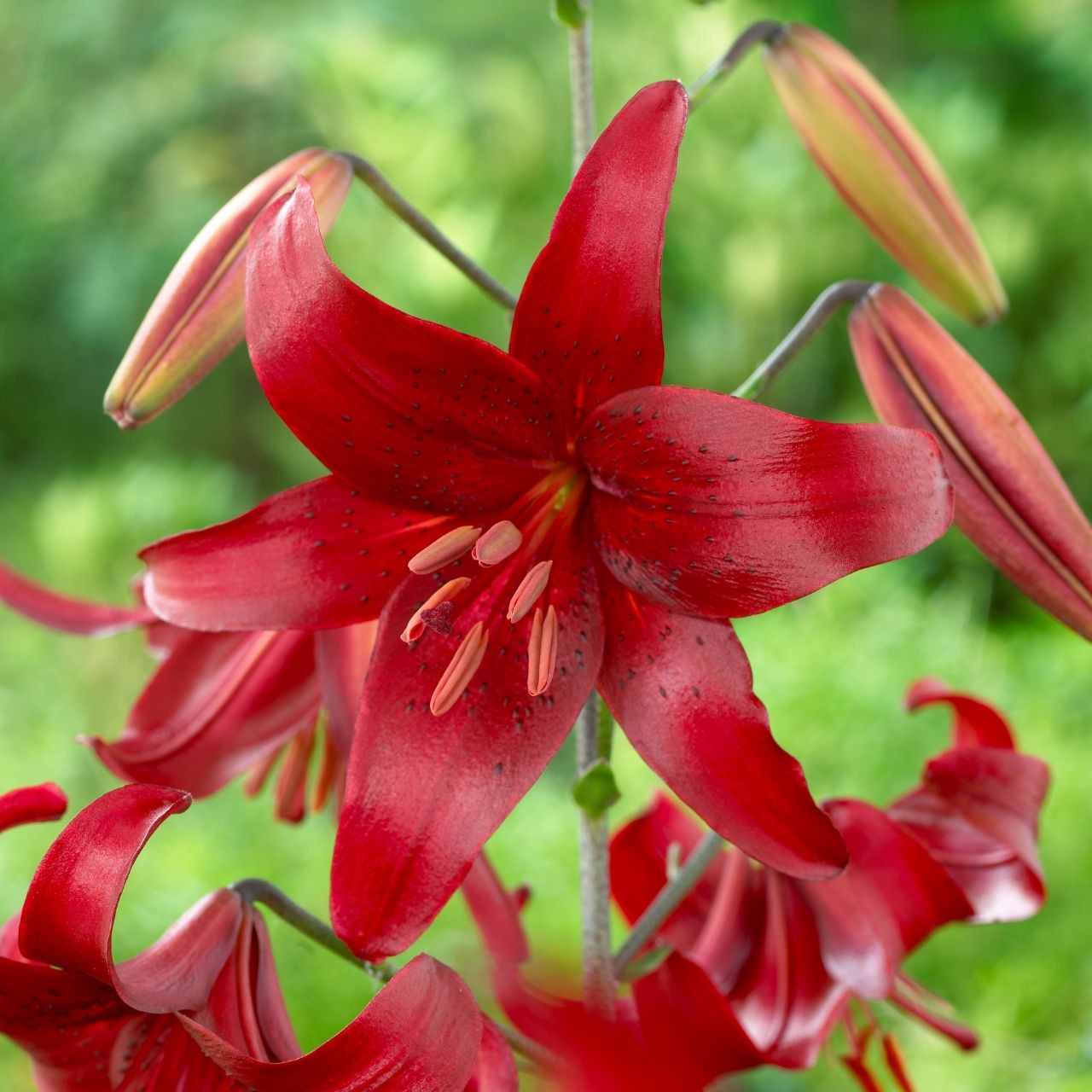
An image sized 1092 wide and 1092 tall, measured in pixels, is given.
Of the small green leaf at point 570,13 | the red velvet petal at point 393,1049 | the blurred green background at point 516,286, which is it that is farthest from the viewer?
the blurred green background at point 516,286

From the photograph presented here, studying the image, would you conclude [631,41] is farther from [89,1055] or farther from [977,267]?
[89,1055]

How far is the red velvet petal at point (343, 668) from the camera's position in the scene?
0.43 m

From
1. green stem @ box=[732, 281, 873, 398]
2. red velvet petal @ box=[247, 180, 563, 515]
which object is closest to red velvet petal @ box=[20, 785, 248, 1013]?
red velvet petal @ box=[247, 180, 563, 515]

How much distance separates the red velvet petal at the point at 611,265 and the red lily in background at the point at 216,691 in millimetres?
123

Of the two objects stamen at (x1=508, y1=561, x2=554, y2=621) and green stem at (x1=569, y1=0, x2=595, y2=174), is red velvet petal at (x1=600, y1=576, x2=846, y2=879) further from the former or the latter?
green stem at (x1=569, y1=0, x2=595, y2=174)

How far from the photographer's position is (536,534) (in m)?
0.41

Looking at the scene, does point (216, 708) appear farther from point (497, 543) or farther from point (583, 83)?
point (583, 83)

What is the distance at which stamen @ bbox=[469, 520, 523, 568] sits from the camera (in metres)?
0.39

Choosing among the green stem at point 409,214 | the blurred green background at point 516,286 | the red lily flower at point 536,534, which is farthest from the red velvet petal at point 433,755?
the blurred green background at point 516,286

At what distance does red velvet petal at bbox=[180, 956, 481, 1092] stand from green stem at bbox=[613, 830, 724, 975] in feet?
0.50

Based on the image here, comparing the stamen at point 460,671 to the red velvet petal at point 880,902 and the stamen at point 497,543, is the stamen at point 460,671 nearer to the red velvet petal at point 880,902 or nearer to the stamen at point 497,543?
the stamen at point 497,543

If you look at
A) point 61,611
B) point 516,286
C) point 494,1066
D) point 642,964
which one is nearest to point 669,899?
point 642,964

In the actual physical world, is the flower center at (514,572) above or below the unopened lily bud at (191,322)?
below

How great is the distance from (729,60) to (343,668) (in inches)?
9.3
